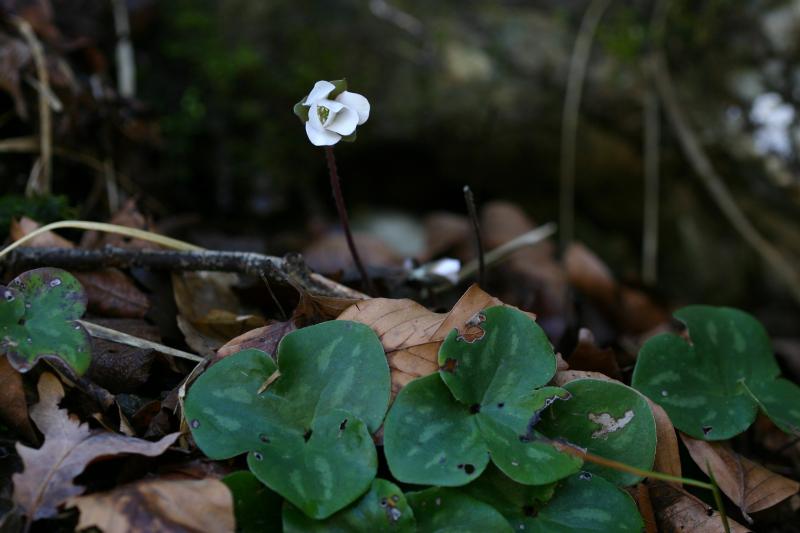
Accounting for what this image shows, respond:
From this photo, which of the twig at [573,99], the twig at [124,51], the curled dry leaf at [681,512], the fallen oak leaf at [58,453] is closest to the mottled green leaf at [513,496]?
the curled dry leaf at [681,512]

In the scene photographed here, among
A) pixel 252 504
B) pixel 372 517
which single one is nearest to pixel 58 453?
pixel 252 504

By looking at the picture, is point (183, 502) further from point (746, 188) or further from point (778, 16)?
point (778, 16)

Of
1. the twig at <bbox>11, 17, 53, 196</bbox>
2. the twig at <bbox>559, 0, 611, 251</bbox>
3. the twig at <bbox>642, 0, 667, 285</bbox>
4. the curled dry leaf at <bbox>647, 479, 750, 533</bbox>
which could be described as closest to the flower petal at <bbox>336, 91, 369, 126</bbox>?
the curled dry leaf at <bbox>647, 479, 750, 533</bbox>

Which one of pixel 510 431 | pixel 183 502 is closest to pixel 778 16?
pixel 510 431

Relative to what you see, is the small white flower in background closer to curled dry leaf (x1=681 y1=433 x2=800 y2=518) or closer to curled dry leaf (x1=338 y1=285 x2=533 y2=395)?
curled dry leaf (x1=338 y1=285 x2=533 y2=395)

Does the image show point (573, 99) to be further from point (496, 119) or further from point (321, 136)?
point (321, 136)

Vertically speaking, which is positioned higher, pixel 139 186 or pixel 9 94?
pixel 9 94
